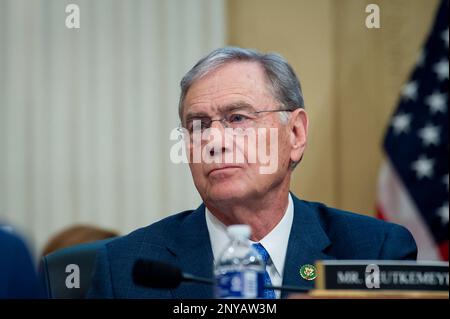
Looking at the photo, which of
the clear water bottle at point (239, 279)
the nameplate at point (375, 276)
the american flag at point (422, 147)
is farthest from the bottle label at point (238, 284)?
the american flag at point (422, 147)

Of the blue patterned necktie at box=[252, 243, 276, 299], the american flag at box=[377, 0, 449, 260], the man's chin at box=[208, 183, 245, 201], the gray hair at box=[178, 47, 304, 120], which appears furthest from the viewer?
the american flag at box=[377, 0, 449, 260]

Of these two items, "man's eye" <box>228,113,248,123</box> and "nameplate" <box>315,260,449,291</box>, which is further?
"man's eye" <box>228,113,248,123</box>

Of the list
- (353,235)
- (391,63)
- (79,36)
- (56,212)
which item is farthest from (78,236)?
(391,63)

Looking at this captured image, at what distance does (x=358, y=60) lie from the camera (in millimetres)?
3633

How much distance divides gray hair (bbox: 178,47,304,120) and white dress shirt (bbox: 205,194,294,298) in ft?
1.14

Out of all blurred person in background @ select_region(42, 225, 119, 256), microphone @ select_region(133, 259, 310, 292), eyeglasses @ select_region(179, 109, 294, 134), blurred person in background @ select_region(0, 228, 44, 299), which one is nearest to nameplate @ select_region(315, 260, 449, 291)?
microphone @ select_region(133, 259, 310, 292)

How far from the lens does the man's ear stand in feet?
8.64

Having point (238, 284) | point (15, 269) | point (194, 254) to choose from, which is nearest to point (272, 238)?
point (194, 254)

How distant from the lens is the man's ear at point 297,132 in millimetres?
2633

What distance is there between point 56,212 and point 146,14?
3.04 ft

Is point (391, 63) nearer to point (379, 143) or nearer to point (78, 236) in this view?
point (379, 143)

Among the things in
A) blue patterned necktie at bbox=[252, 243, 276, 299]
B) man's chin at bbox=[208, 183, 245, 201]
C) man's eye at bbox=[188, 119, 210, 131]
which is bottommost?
blue patterned necktie at bbox=[252, 243, 276, 299]

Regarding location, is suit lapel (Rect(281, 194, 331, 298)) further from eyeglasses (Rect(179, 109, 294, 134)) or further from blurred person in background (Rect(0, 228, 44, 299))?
blurred person in background (Rect(0, 228, 44, 299))

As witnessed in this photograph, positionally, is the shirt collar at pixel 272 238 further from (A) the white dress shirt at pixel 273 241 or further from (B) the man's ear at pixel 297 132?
(B) the man's ear at pixel 297 132
